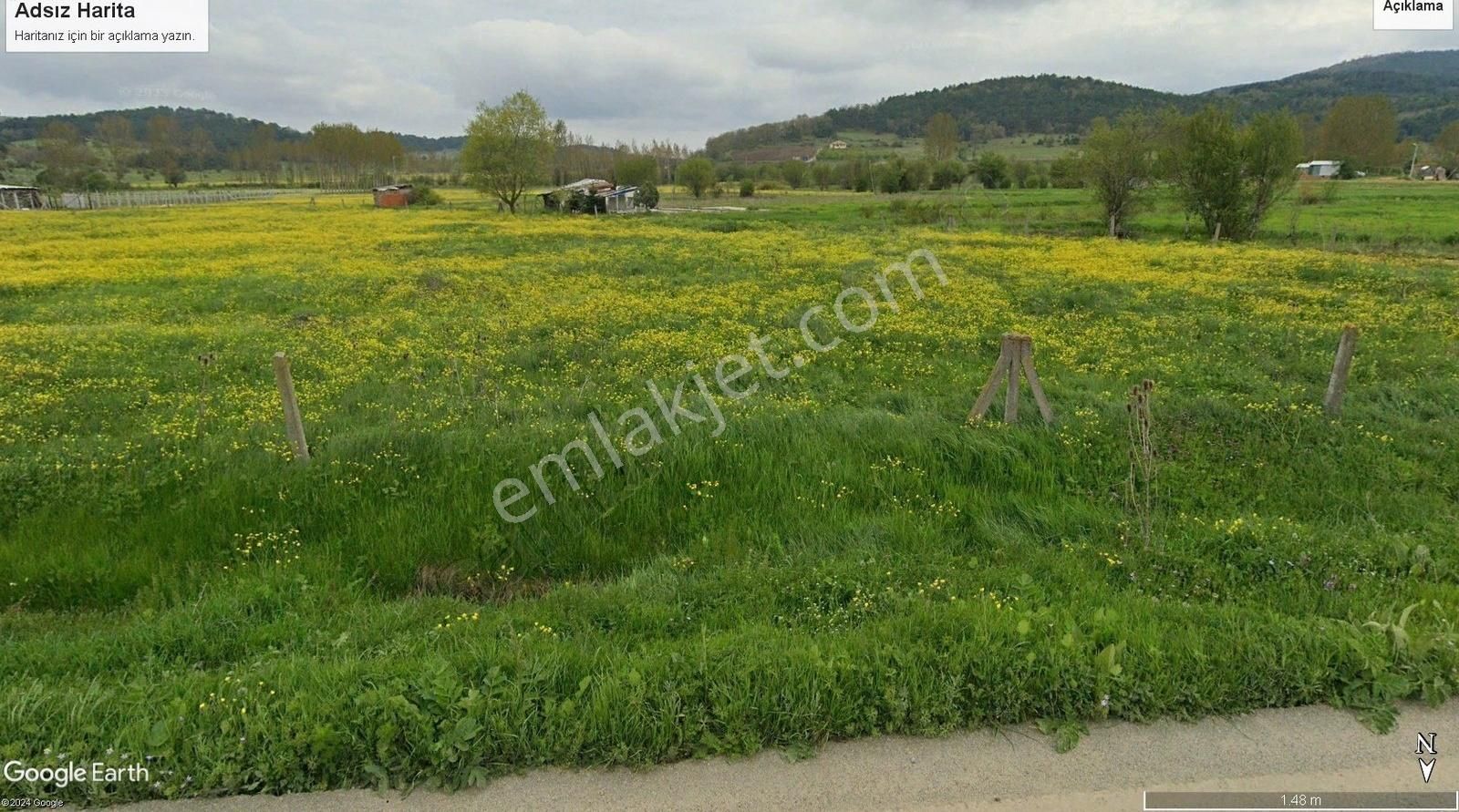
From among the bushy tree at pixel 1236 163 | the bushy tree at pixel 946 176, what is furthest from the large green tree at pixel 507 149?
the bushy tree at pixel 1236 163

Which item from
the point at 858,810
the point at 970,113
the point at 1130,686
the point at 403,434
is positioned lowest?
the point at 858,810

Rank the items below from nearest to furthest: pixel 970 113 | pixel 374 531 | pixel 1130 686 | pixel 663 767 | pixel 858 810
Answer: pixel 858 810 < pixel 663 767 < pixel 1130 686 < pixel 374 531 < pixel 970 113

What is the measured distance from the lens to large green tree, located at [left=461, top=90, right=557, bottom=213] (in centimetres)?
6091

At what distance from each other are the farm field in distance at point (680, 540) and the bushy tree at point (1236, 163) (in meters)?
23.8

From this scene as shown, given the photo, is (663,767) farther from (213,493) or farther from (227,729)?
(213,493)

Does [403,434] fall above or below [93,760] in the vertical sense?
above

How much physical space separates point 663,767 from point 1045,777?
69.1 inches

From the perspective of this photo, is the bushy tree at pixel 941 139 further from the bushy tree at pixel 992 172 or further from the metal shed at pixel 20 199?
the metal shed at pixel 20 199

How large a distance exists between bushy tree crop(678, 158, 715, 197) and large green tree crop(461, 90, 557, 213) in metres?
20.3

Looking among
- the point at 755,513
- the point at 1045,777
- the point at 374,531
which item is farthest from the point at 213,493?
the point at 1045,777

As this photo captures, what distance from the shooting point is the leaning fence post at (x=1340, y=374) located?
7.72 m

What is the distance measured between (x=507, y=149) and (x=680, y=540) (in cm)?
6269

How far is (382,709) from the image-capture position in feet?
11.2

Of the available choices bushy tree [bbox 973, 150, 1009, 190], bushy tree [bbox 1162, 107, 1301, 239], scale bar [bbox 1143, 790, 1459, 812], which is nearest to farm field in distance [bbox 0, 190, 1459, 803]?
scale bar [bbox 1143, 790, 1459, 812]
